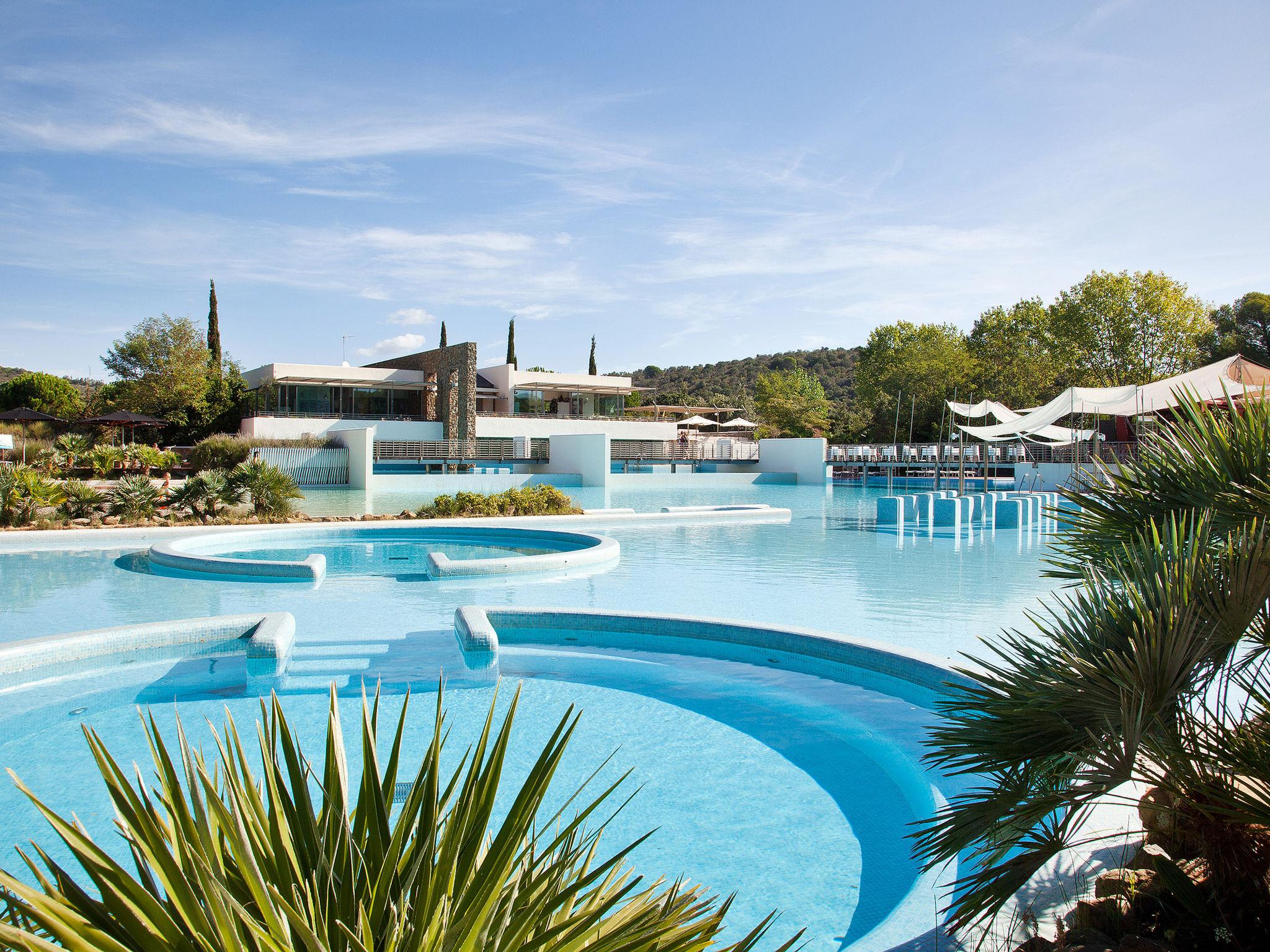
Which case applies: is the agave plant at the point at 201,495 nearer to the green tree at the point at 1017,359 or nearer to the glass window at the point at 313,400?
the glass window at the point at 313,400

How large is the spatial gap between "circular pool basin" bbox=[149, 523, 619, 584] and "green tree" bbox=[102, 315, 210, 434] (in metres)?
21.8

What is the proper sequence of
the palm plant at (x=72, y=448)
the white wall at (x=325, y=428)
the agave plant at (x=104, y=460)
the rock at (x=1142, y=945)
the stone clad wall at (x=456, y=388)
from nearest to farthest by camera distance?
the rock at (x=1142, y=945), the agave plant at (x=104, y=460), the palm plant at (x=72, y=448), the white wall at (x=325, y=428), the stone clad wall at (x=456, y=388)

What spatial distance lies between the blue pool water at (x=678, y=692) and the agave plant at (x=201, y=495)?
8.96 ft

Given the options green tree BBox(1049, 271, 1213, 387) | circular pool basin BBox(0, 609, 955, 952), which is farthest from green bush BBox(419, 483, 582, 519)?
green tree BBox(1049, 271, 1213, 387)

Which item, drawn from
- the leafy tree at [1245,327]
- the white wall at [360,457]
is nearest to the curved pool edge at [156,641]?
the white wall at [360,457]

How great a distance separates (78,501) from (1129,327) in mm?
36037

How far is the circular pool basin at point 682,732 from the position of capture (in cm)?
369

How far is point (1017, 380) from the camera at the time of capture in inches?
1695

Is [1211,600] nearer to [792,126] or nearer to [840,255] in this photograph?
[792,126]

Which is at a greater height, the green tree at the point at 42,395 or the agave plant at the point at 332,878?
the green tree at the point at 42,395

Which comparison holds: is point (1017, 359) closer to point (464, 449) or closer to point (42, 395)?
point (464, 449)

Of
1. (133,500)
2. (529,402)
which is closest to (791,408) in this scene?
(529,402)

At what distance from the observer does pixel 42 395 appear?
36.8 metres

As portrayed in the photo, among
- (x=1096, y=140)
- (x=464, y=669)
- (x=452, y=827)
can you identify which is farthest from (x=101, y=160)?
(x=452, y=827)
